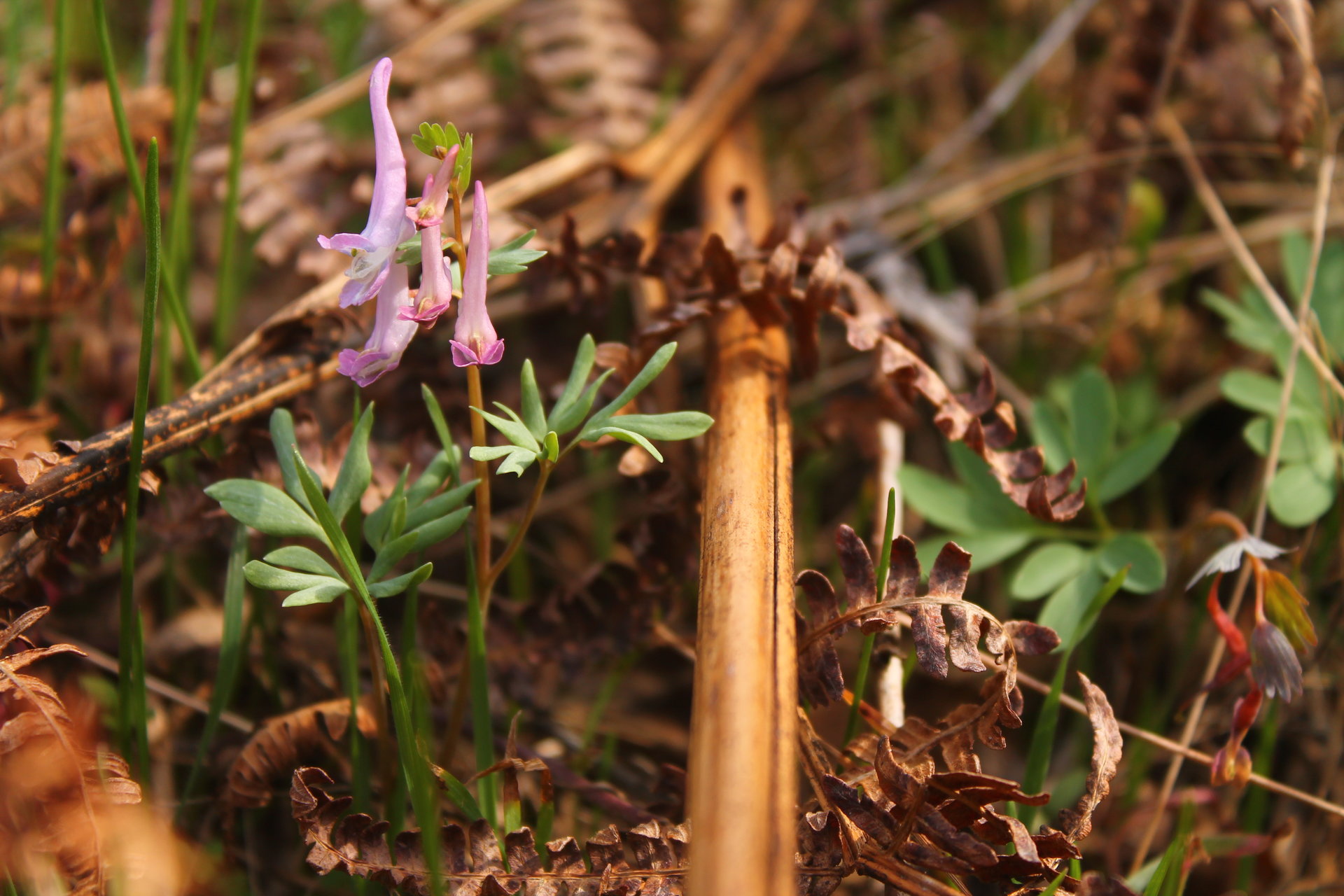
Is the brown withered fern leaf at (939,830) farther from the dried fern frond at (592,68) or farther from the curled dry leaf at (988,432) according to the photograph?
the dried fern frond at (592,68)

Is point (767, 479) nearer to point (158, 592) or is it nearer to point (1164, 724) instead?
point (1164, 724)

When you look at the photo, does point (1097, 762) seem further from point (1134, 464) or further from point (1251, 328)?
point (1251, 328)

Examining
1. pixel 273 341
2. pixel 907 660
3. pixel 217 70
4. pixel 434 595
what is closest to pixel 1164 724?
pixel 907 660

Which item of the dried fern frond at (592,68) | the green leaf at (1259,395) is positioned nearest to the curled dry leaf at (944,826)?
the green leaf at (1259,395)

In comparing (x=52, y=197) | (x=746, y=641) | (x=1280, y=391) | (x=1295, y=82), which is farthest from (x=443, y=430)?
(x=1295, y=82)

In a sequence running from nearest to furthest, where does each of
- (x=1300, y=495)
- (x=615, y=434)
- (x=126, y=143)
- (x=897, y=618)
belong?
(x=615, y=434) → (x=897, y=618) → (x=126, y=143) → (x=1300, y=495)

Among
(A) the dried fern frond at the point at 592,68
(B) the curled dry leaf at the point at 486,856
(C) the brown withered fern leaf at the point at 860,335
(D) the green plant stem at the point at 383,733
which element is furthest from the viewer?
(A) the dried fern frond at the point at 592,68
